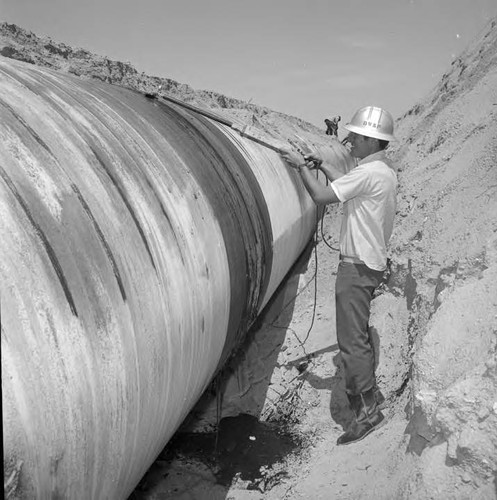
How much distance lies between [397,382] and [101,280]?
294 centimetres

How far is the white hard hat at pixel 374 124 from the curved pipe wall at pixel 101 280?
1.18 metres

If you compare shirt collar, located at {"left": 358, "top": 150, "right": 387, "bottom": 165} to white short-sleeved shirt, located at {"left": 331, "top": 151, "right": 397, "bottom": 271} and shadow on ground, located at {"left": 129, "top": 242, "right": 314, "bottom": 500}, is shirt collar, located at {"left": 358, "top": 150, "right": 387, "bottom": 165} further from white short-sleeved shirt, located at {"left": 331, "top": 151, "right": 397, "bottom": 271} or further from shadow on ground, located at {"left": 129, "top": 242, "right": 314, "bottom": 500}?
shadow on ground, located at {"left": 129, "top": 242, "right": 314, "bottom": 500}

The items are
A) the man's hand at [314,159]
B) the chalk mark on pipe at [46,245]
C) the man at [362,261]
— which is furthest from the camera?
the man's hand at [314,159]

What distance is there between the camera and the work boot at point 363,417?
139 inches

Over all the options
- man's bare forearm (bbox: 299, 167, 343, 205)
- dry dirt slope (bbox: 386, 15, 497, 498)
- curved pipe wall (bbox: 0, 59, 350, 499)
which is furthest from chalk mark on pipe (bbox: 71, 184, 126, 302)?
man's bare forearm (bbox: 299, 167, 343, 205)

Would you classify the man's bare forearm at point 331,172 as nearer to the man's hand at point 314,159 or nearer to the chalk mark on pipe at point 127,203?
the man's hand at point 314,159

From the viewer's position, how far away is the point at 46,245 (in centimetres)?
151

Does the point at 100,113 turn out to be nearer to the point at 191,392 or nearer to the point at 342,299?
the point at 191,392

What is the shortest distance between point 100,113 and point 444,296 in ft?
8.26

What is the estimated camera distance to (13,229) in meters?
1.43

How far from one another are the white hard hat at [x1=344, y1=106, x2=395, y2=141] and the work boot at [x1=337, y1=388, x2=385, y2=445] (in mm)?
1782

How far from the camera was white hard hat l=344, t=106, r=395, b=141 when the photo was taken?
138 inches

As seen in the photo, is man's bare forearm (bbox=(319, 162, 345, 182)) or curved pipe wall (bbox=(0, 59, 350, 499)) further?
man's bare forearm (bbox=(319, 162, 345, 182))

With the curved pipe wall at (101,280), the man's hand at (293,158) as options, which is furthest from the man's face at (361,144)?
the curved pipe wall at (101,280)
